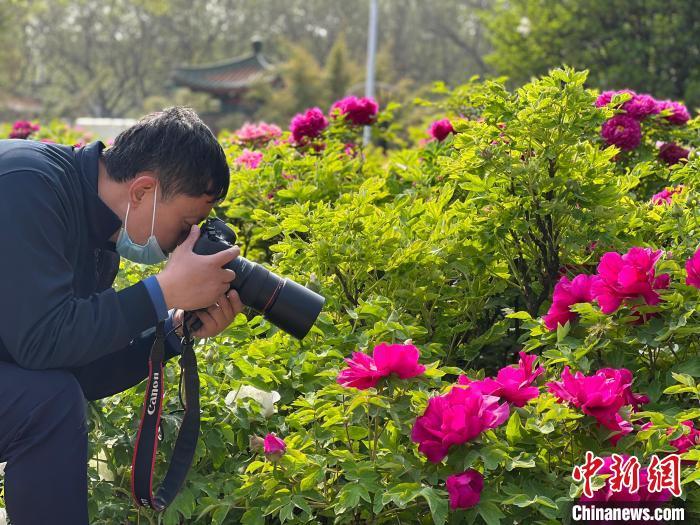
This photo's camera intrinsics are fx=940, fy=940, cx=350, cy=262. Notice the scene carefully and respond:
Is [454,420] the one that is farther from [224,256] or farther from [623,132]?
[623,132]

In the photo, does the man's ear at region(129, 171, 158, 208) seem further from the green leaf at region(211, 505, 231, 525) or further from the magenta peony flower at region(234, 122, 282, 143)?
the magenta peony flower at region(234, 122, 282, 143)

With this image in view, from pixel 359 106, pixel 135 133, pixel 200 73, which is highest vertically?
pixel 135 133

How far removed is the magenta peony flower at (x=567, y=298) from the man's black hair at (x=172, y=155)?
81 centimetres

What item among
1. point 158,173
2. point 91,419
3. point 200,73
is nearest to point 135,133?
point 158,173

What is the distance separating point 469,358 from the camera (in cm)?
250

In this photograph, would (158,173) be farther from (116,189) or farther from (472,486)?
(472,486)

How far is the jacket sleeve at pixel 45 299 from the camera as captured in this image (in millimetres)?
1888

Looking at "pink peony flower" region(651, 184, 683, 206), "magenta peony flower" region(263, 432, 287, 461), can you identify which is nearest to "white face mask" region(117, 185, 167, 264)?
"magenta peony flower" region(263, 432, 287, 461)

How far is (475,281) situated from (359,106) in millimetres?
1583

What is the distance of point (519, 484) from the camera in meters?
1.85

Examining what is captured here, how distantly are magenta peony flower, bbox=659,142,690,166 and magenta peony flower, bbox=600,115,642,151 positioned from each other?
145 mm

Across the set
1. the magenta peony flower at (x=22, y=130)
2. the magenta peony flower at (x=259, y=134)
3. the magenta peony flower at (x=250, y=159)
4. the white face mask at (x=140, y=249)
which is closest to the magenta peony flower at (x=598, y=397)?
the white face mask at (x=140, y=249)

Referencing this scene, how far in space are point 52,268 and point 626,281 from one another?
1.19 metres

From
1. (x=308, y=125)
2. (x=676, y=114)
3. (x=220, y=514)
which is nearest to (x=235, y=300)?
(x=220, y=514)
